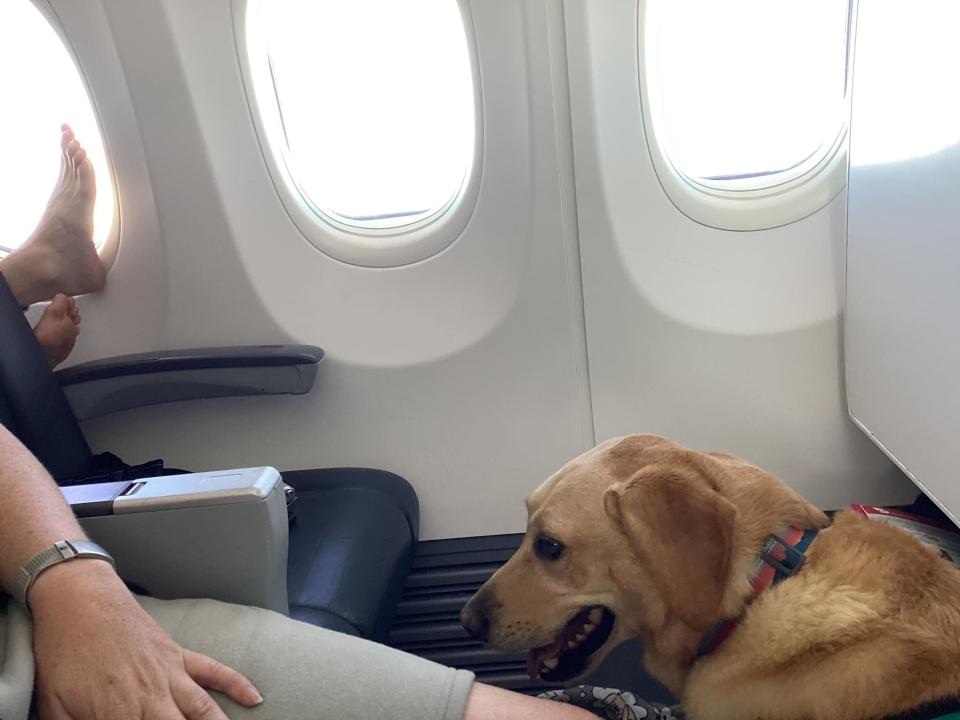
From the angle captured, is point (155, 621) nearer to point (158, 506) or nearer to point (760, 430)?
point (158, 506)

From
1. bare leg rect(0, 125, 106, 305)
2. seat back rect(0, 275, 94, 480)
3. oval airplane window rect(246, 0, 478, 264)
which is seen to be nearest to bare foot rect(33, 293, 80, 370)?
bare leg rect(0, 125, 106, 305)

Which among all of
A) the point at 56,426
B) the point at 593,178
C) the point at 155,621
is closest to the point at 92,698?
the point at 155,621

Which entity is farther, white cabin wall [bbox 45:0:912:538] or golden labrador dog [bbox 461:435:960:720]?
white cabin wall [bbox 45:0:912:538]

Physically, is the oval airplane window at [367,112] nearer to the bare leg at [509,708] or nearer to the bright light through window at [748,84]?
the bright light through window at [748,84]

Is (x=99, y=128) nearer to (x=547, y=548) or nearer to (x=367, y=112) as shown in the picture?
(x=367, y=112)

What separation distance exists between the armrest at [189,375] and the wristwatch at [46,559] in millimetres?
1034

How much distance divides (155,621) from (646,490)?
0.79 m

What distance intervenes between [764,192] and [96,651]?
196 centimetres

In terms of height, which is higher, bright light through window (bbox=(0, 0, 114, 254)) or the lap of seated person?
bright light through window (bbox=(0, 0, 114, 254))

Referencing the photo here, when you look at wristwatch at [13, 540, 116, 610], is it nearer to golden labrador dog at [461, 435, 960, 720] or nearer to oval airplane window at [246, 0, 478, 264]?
golden labrador dog at [461, 435, 960, 720]

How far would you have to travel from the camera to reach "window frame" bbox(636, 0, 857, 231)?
2.17 m

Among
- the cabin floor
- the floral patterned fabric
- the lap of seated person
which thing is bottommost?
the cabin floor

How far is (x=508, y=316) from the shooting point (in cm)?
226

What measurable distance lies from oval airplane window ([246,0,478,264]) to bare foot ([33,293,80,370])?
2.38ft
